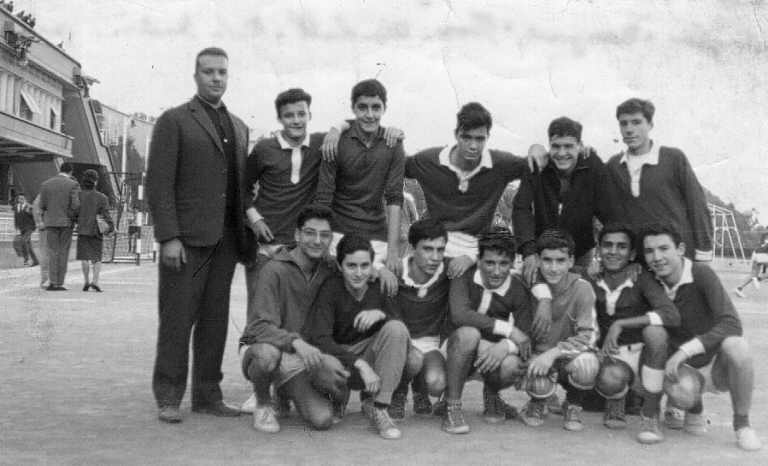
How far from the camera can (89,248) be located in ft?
41.7

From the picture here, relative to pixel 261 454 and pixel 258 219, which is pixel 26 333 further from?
pixel 261 454

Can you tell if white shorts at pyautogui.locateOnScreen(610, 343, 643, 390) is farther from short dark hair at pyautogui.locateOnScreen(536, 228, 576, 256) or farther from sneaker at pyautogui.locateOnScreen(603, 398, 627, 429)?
short dark hair at pyautogui.locateOnScreen(536, 228, 576, 256)

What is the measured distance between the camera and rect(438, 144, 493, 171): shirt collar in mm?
5070

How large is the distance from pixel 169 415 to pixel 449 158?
2.32 meters

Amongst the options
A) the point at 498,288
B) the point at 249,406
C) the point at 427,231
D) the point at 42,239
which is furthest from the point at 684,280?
the point at 42,239

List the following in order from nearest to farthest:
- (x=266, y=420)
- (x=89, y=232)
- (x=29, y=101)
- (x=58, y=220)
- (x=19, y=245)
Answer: (x=266, y=420) < (x=58, y=220) < (x=89, y=232) < (x=19, y=245) < (x=29, y=101)

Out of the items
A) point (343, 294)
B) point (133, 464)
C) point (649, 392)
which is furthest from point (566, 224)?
point (133, 464)

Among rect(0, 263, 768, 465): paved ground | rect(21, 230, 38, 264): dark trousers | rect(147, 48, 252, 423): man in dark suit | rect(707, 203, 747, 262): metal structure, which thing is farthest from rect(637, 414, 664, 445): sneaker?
rect(707, 203, 747, 262): metal structure

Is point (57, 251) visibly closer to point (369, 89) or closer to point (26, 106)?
point (369, 89)

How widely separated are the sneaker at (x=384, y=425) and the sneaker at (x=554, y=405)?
119cm

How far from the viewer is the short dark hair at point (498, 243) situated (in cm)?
465

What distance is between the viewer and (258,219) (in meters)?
4.92

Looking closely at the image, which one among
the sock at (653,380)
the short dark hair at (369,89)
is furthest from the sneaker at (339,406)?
the short dark hair at (369,89)

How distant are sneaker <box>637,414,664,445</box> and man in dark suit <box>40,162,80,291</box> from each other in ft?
34.1
